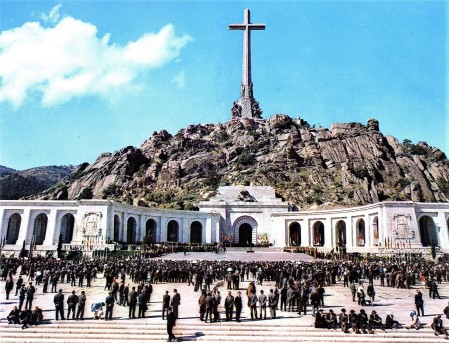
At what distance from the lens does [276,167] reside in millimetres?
74312

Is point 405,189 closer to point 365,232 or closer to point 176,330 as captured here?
point 365,232

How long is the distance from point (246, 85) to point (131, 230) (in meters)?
47.0

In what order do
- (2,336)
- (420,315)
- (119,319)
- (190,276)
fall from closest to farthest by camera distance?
1. (2,336)
2. (119,319)
3. (420,315)
4. (190,276)

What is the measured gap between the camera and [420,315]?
51.5ft

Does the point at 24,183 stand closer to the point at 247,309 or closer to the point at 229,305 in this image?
the point at 247,309

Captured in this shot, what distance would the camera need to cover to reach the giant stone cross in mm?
84000

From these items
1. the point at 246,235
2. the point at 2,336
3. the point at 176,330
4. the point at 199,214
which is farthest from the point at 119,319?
the point at 246,235

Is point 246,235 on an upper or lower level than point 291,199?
lower

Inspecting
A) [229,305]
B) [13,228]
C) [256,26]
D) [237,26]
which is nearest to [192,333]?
[229,305]

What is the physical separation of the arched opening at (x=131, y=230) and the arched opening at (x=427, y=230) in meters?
33.7

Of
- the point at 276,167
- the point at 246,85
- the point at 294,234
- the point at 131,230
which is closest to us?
the point at 131,230

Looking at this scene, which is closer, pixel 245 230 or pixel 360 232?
pixel 360 232

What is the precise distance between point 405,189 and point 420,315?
5698 cm

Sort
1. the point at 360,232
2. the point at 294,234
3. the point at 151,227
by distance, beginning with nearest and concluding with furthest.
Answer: the point at 360,232 < the point at 151,227 < the point at 294,234
